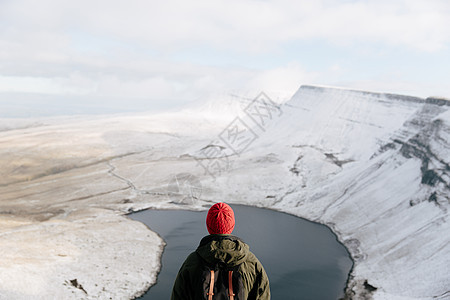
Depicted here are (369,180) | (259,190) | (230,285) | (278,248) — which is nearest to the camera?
(230,285)

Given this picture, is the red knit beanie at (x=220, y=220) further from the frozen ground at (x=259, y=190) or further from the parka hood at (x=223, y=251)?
the frozen ground at (x=259, y=190)

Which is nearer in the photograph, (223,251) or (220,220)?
(223,251)

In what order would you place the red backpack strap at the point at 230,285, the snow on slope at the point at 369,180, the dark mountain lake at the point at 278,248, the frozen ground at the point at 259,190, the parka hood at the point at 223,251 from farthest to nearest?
the snow on slope at the point at 369,180, the frozen ground at the point at 259,190, the dark mountain lake at the point at 278,248, the red backpack strap at the point at 230,285, the parka hood at the point at 223,251

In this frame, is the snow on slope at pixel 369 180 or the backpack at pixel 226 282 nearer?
the backpack at pixel 226 282

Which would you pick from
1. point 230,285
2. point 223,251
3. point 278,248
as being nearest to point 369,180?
point 278,248

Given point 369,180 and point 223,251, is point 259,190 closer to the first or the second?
point 369,180

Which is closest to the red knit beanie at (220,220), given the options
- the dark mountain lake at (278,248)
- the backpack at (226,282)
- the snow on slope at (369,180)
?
the backpack at (226,282)

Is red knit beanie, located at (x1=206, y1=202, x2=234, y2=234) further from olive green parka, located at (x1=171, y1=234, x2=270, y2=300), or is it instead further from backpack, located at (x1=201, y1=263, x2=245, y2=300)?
backpack, located at (x1=201, y1=263, x2=245, y2=300)
